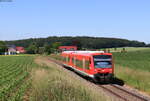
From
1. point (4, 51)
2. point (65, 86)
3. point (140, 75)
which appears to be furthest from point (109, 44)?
point (65, 86)

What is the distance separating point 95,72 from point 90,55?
4.96 ft

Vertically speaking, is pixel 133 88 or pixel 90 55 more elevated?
pixel 90 55

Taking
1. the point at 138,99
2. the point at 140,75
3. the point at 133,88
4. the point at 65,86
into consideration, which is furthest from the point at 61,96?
the point at 140,75

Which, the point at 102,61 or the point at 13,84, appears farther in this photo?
the point at 102,61

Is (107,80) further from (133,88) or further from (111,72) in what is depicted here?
(133,88)

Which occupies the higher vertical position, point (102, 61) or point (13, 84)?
point (102, 61)

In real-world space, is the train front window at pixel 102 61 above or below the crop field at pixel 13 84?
above

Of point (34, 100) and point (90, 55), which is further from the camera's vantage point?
point (90, 55)

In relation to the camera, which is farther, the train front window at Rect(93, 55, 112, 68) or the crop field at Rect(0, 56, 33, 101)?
the train front window at Rect(93, 55, 112, 68)

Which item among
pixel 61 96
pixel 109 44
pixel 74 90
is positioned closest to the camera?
pixel 61 96

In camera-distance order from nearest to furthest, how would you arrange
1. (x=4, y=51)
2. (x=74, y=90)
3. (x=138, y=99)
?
(x=74, y=90) < (x=138, y=99) < (x=4, y=51)

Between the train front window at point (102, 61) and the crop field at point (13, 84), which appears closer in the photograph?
the crop field at point (13, 84)

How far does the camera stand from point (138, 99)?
603 inches

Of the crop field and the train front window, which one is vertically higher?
the train front window
